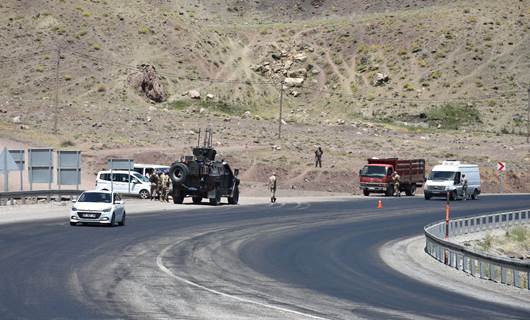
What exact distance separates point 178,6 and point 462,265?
136385 mm

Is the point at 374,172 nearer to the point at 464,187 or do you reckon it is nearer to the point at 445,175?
the point at 445,175

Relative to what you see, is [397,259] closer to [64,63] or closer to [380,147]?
[380,147]

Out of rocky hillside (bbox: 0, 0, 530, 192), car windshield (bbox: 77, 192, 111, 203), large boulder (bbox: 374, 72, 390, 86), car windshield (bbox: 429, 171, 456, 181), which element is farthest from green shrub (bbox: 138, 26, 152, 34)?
car windshield (bbox: 77, 192, 111, 203)

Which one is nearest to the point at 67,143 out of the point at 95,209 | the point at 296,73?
the point at 95,209


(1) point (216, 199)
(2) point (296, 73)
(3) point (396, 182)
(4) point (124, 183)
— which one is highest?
(2) point (296, 73)

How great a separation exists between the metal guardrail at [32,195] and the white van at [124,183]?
2.79 meters

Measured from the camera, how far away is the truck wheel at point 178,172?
5016 cm

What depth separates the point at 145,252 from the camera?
87.9 ft

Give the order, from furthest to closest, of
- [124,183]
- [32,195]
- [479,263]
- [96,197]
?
[124,183] → [32,195] → [96,197] → [479,263]

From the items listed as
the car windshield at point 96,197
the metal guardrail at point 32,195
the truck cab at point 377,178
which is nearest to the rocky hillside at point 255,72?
the truck cab at point 377,178

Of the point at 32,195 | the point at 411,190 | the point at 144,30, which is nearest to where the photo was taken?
the point at 32,195

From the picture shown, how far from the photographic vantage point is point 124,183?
55656mm

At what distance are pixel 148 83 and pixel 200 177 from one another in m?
64.1

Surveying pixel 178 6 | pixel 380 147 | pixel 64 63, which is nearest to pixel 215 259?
pixel 380 147
